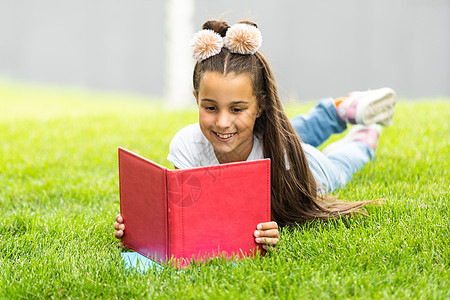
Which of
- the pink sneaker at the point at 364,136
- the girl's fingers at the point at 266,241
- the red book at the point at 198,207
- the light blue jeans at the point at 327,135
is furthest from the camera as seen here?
the pink sneaker at the point at 364,136

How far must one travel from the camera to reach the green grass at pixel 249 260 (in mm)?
1903

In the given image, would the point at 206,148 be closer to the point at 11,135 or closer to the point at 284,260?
the point at 284,260

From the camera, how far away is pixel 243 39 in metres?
2.35

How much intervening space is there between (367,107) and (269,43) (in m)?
7.74

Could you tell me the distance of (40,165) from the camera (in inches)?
147

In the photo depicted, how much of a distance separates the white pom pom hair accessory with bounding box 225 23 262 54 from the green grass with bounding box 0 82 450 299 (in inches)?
30.7

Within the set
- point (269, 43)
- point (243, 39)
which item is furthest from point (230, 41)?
point (269, 43)

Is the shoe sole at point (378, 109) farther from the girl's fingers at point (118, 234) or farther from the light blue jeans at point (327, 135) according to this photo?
the girl's fingers at point (118, 234)

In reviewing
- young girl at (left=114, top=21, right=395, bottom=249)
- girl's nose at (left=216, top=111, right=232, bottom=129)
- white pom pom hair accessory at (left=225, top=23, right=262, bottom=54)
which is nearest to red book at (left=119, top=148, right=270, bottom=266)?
young girl at (left=114, top=21, right=395, bottom=249)

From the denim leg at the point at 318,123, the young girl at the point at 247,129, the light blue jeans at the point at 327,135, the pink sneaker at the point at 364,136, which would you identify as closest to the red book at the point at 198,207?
the young girl at the point at 247,129

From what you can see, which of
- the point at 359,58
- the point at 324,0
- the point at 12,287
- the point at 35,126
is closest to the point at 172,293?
the point at 12,287

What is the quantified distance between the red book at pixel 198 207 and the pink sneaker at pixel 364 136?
1577 millimetres

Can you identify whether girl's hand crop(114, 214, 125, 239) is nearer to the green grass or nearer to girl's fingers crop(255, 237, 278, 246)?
the green grass

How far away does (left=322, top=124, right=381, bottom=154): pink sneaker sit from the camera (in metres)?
3.62
